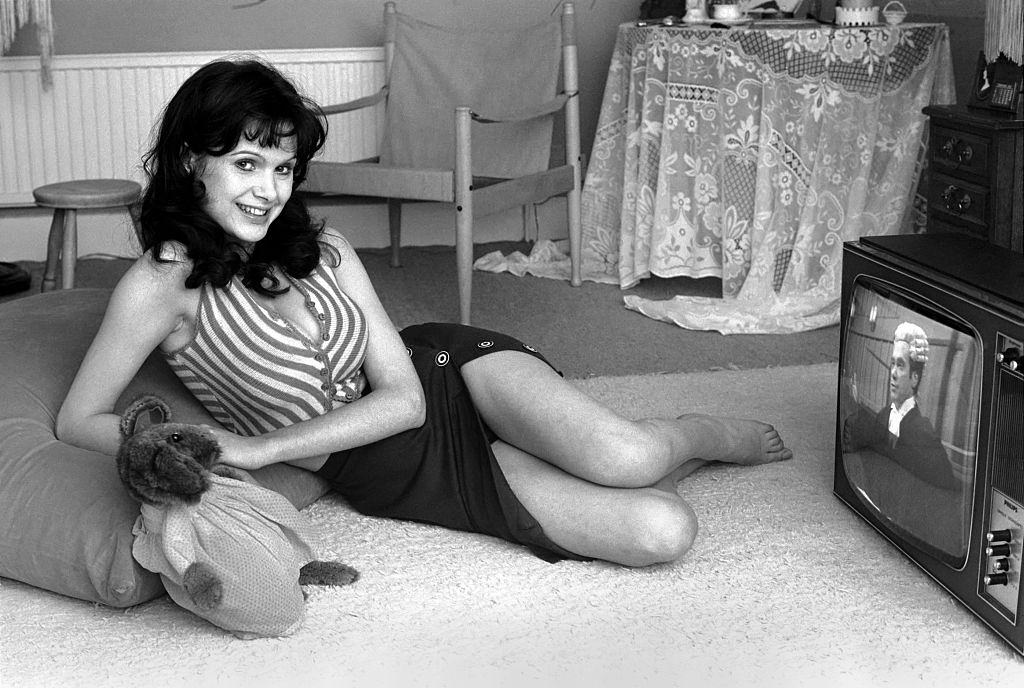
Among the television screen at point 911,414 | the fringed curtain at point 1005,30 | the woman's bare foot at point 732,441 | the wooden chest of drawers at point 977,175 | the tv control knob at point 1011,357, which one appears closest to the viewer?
the tv control knob at point 1011,357

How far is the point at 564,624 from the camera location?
1.60 metres

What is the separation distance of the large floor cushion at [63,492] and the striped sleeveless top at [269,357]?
142 millimetres

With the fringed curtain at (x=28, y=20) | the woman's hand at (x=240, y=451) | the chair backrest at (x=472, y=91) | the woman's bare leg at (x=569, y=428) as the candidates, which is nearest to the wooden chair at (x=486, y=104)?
the chair backrest at (x=472, y=91)

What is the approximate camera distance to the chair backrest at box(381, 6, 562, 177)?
3.63 meters

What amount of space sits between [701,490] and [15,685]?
110cm

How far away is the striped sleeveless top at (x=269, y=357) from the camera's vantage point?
1.68m

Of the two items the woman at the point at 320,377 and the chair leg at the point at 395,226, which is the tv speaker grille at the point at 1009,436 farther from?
the chair leg at the point at 395,226

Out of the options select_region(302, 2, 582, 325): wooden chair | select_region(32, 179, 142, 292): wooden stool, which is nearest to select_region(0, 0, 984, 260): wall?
select_region(302, 2, 582, 325): wooden chair

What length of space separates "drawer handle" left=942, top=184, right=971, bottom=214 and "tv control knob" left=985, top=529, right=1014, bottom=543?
1.12m

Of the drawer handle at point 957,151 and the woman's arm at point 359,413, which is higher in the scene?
the drawer handle at point 957,151

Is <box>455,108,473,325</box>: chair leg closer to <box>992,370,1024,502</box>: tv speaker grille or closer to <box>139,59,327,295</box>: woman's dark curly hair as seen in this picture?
<box>139,59,327,295</box>: woman's dark curly hair

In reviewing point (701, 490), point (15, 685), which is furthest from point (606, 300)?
point (15, 685)

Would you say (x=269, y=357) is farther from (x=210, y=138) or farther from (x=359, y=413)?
(x=210, y=138)

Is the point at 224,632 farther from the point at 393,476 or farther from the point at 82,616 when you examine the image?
the point at 393,476
